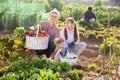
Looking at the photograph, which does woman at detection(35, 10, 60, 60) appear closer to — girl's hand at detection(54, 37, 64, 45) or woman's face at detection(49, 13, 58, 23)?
woman's face at detection(49, 13, 58, 23)

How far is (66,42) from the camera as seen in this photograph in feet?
24.6

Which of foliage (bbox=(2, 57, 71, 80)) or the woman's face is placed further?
the woman's face

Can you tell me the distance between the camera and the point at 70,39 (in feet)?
24.7

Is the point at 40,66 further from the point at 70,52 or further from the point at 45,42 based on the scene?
the point at 70,52

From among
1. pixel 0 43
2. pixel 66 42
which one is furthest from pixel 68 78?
pixel 0 43

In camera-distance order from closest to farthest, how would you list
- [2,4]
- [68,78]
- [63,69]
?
[68,78], [63,69], [2,4]

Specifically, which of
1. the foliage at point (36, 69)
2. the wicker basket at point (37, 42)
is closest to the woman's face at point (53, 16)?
the wicker basket at point (37, 42)

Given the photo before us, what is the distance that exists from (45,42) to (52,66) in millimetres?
933

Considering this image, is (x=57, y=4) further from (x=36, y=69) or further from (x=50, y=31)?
(x=36, y=69)

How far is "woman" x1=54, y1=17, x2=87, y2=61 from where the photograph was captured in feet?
24.0

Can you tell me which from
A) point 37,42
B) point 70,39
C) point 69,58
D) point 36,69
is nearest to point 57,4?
point 70,39

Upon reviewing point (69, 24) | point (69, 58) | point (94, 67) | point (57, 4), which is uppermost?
point (69, 24)

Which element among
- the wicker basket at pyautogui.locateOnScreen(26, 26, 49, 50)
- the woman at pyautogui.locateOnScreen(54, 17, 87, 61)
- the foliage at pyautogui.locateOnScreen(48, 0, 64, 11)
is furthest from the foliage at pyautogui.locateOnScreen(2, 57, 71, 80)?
the foliage at pyautogui.locateOnScreen(48, 0, 64, 11)

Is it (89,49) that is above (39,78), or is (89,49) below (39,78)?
below
